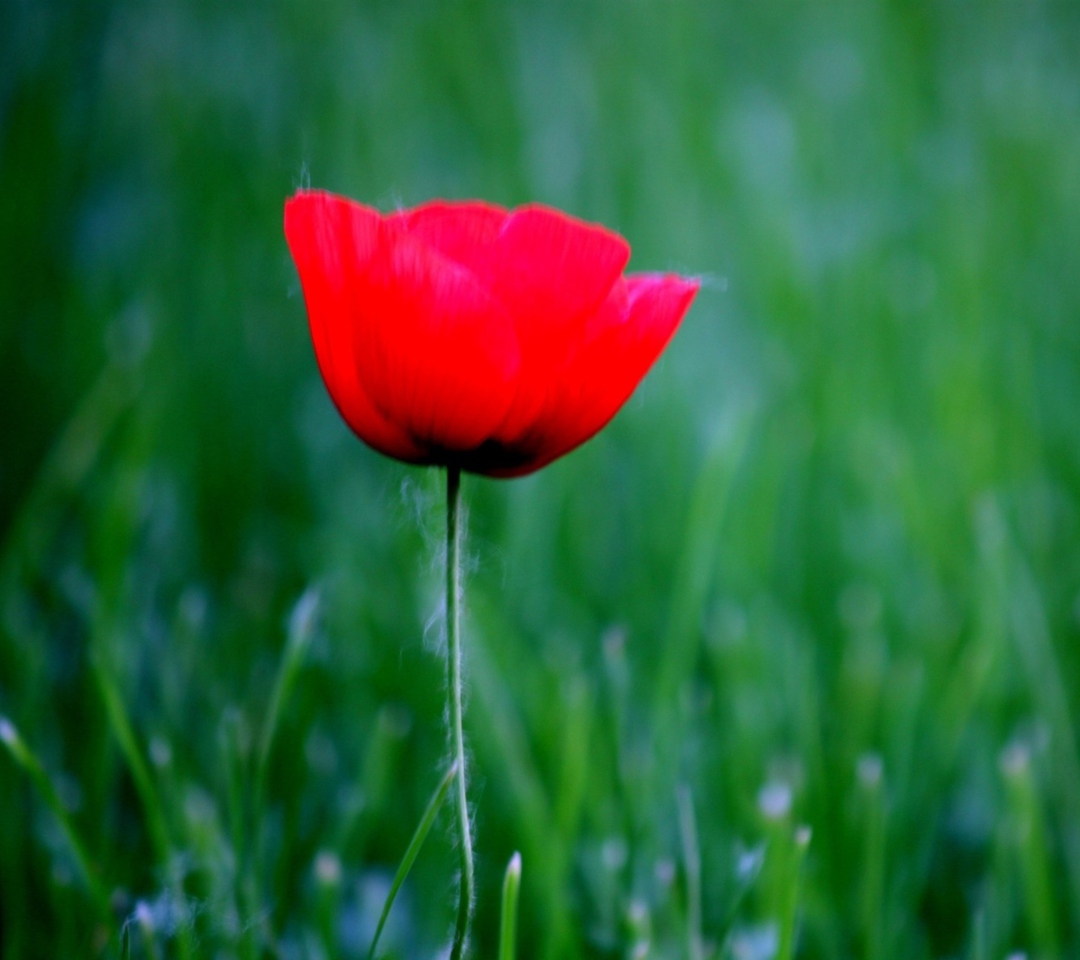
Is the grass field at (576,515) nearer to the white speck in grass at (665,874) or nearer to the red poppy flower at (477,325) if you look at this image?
the white speck in grass at (665,874)

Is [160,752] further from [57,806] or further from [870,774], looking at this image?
[870,774]

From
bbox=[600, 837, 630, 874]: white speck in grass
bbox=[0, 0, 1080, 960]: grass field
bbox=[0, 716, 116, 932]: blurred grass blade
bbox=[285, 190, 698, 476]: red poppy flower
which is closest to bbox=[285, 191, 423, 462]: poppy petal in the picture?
bbox=[285, 190, 698, 476]: red poppy flower

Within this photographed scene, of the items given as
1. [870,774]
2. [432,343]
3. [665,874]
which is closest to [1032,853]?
[870,774]

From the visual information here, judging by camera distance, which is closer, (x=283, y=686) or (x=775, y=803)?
(x=283, y=686)

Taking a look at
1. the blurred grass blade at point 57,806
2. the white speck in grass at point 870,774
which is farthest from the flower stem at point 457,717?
the white speck in grass at point 870,774

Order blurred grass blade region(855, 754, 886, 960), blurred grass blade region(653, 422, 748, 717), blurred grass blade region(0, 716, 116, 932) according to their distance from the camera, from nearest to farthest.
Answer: blurred grass blade region(0, 716, 116, 932) < blurred grass blade region(855, 754, 886, 960) < blurred grass blade region(653, 422, 748, 717)

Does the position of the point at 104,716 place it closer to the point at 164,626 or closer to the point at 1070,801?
the point at 164,626

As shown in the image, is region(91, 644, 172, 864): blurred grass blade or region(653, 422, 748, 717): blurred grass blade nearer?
region(91, 644, 172, 864): blurred grass blade

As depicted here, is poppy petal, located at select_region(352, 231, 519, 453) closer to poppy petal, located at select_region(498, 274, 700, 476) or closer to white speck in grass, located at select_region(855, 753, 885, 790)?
poppy petal, located at select_region(498, 274, 700, 476)
